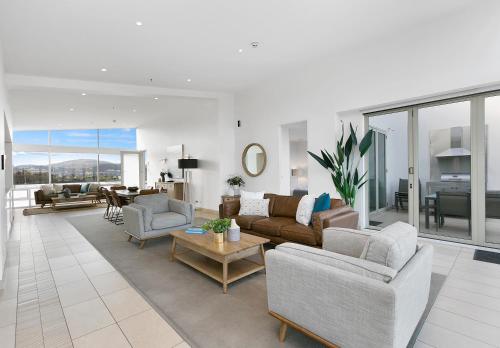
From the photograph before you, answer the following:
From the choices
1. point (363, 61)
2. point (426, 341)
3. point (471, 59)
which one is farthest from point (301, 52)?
point (426, 341)

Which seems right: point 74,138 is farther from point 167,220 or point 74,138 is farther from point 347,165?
point 347,165

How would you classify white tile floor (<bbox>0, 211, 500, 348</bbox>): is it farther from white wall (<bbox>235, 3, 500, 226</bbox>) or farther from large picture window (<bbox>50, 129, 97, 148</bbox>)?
large picture window (<bbox>50, 129, 97, 148</bbox>)

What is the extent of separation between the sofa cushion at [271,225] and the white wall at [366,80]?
161 centimetres

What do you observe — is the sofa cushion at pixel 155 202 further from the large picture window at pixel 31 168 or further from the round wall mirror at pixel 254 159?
the large picture window at pixel 31 168

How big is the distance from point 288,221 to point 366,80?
2.86 meters

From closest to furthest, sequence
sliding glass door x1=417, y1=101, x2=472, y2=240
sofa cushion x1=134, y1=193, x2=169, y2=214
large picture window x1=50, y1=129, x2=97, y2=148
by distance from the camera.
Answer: sliding glass door x1=417, y1=101, x2=472, y2=240, sofa cushion x1=134, y1=193, x2=169, y2=214, large picture window x1=50, y1=129, x2=97, y2=148

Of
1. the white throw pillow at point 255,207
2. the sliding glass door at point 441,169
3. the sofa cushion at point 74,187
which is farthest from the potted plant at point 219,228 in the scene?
the sofa cushion at point 74,187

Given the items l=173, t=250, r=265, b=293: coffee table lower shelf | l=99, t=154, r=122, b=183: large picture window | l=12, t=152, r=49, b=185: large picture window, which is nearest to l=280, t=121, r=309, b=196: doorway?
l=173, t=250, r=265, b=293: coffee table lower shelf

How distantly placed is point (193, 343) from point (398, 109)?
183 inches

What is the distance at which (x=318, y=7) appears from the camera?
3303 mm

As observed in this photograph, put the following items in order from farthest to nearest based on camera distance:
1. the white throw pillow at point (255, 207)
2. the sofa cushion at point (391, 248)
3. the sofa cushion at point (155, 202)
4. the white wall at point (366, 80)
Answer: the sofa cushion at point (155, 202)
the white throw pillow at point (255, 207)
the white wall at point (366, 80)
the sofa cushion at point (391, 248)

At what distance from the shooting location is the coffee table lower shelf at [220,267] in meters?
2.73

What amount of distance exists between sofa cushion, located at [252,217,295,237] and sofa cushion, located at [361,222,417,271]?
6.57 ft

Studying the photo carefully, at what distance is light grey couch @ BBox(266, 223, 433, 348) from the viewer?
1306mm
